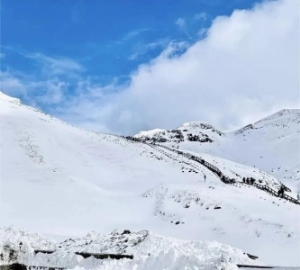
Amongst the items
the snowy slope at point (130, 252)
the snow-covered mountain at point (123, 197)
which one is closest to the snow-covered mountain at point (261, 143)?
the snow-covered mountain at point (123, 197)

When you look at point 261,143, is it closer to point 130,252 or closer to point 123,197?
point 123,197

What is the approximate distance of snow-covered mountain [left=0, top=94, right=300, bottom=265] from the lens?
2331 centimetres

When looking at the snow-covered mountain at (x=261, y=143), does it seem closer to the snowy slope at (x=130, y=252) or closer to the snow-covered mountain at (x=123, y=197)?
the snow-covered mountain at (x=123, y=197)

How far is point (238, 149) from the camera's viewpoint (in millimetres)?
105562

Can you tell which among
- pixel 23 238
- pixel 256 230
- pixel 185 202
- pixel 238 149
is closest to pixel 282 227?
pixel 256 230

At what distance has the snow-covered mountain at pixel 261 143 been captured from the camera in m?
Result: 85.7

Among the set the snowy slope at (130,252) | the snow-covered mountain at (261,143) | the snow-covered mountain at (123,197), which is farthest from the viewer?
the snow-covered mountain at (261,143)

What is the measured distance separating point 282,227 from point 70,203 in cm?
1411

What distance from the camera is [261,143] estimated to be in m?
107

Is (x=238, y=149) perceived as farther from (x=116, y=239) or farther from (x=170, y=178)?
(x=116, y=239)

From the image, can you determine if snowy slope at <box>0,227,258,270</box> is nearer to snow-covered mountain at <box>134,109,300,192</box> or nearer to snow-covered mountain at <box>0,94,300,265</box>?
snow-covered mountain at <box>0,94,300,265</box>

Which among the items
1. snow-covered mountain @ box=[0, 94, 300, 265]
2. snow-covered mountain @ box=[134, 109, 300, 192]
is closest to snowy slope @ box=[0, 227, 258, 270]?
snow-covered mountain @ box=[0, 94, 300, 265]

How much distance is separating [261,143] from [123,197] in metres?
76.7

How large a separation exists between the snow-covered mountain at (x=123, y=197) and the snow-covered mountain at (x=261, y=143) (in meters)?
25.8
